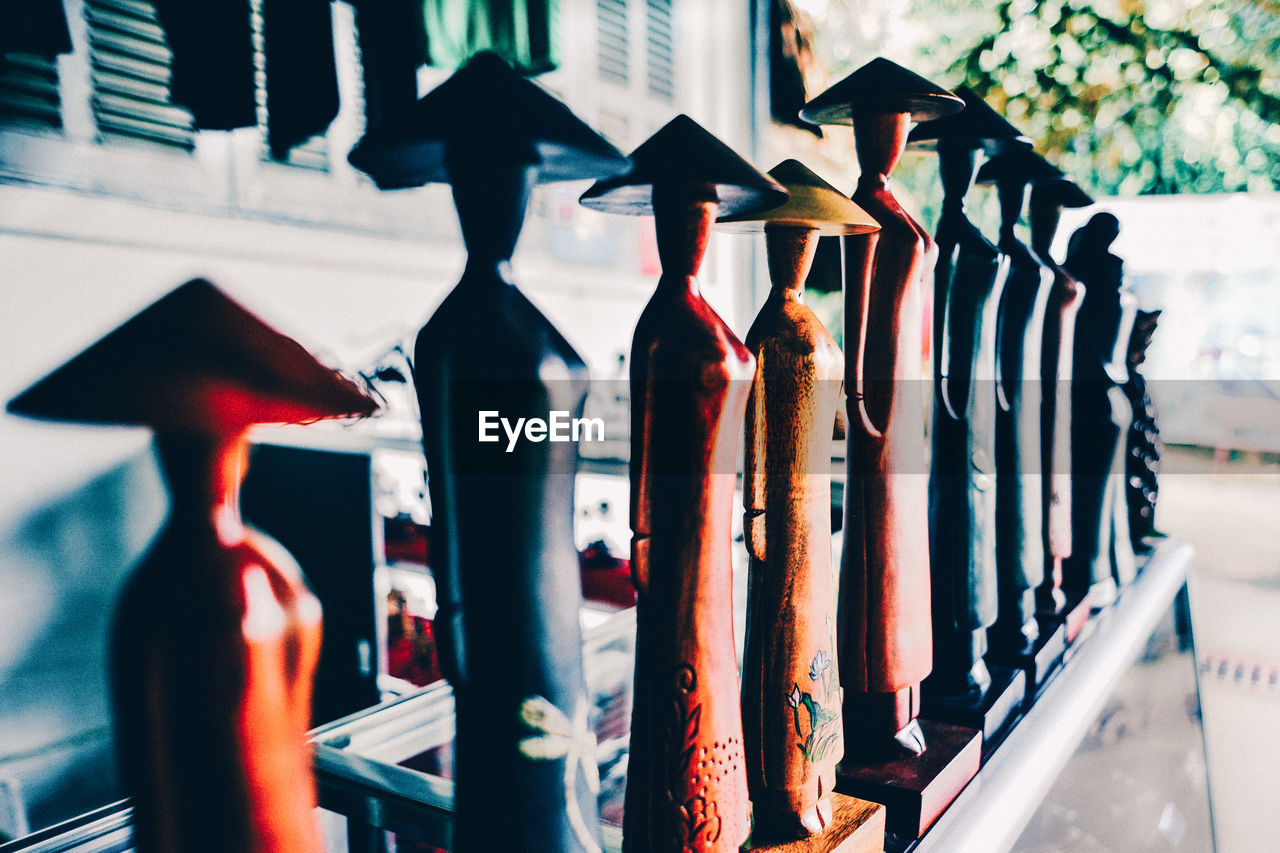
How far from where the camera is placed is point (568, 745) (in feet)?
1.53

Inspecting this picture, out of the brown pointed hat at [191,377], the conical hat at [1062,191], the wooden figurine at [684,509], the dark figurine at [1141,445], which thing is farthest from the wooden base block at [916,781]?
the dark figurine at [1141,445]

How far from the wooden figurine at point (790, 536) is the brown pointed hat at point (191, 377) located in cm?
28

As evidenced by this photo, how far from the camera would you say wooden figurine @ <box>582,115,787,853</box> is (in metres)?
0.46

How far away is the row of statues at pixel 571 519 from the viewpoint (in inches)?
14.5

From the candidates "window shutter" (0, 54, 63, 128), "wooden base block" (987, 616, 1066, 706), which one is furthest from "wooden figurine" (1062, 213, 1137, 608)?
"window shutter" (0, 54, 63, 128)

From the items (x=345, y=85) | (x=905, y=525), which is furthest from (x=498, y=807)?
(x=345, y=85)

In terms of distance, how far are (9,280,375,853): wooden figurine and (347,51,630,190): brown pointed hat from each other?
119mm

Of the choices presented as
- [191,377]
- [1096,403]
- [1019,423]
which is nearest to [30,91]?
[191,377]

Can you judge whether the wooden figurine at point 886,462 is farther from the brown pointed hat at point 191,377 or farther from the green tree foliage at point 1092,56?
the green tree foliage at point 1092,56

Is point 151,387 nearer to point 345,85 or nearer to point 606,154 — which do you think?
point 606,154

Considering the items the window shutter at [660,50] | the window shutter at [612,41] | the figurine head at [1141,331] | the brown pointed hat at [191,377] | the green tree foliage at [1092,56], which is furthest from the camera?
the green tree foliage at [1092,56]

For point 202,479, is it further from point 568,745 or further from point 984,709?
point 984,709

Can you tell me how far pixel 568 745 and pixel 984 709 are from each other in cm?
51

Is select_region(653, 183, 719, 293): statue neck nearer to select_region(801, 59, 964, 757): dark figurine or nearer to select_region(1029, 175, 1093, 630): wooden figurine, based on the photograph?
select_region(801, 59, 964, 757): dark figurine
